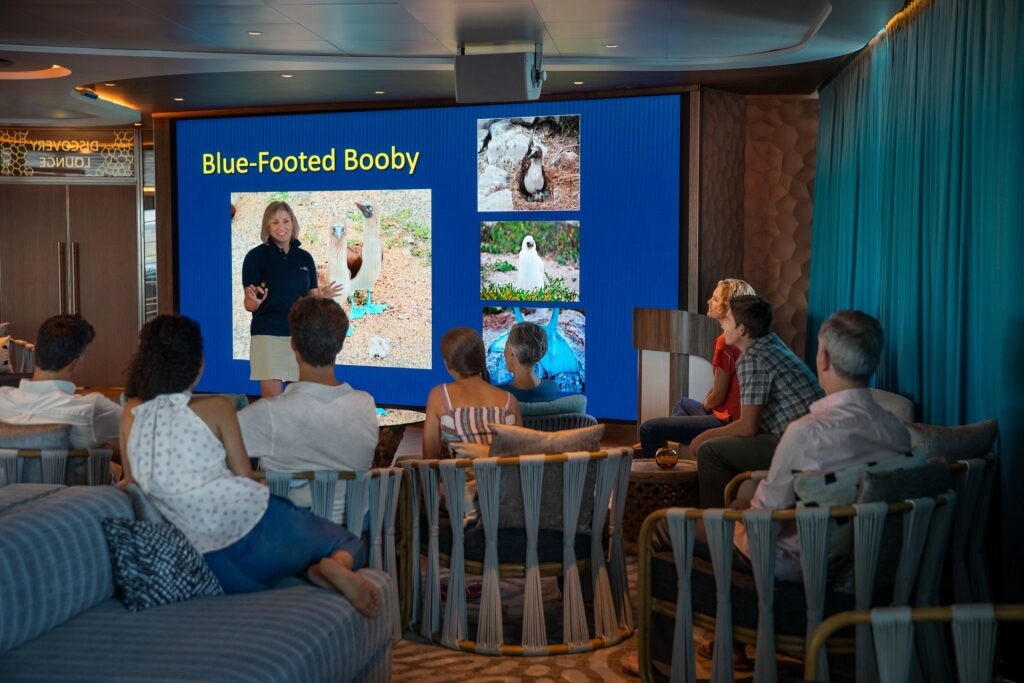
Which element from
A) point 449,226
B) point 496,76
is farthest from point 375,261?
point 496,76

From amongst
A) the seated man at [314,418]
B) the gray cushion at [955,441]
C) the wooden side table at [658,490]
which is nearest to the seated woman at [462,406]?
the seated man at [314,418]

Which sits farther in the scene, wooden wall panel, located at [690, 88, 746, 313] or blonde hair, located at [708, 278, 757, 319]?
wooden wall panel, located at [690, 88, 746, 313]

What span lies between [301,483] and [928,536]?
2.04 m

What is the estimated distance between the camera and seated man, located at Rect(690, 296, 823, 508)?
5.05m

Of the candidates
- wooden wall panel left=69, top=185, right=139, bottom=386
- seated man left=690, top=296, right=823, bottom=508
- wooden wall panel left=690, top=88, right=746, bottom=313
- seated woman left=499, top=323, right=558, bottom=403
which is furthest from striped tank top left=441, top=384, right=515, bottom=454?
wooden wall panel left=69, top=185, right=139, bottom=386

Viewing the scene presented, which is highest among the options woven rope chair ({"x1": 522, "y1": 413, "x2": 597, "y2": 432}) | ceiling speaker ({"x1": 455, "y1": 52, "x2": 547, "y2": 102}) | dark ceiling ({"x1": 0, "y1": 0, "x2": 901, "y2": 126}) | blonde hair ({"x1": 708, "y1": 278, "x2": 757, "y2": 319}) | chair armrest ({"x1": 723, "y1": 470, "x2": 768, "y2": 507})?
dark ceiling ({"x1": 0, "y1": 0, "x2": 901, "y2": 126})

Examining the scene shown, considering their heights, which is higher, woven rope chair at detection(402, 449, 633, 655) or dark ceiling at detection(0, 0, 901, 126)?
dark ceiling at detection(0, 0, 901, 126)

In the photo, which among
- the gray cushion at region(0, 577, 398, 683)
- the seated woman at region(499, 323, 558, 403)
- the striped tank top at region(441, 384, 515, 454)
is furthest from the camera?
the seated woman at region(499, 323, 558, 403)

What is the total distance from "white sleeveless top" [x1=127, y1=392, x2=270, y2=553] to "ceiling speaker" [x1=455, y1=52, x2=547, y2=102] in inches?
194

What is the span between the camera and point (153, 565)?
3129 mm

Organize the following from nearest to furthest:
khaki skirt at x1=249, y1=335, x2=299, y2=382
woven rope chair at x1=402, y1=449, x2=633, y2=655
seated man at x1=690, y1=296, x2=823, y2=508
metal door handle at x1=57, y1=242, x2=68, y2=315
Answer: woven rope chair at x1=402, y1=449, x2=633, y2=655, seated man at x1=690, y1=296, x2=823, y2=508, khaki skirt at x1=249, y1=335, x2=299, y2=382, metal door handle at x1=57, y1=242, x2=68, y2=315

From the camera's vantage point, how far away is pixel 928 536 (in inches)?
132

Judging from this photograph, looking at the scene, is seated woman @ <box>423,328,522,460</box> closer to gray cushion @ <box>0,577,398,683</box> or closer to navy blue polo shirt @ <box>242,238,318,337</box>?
gray cushion @ <box>0,577,398,683</box>

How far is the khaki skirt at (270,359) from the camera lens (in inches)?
326
